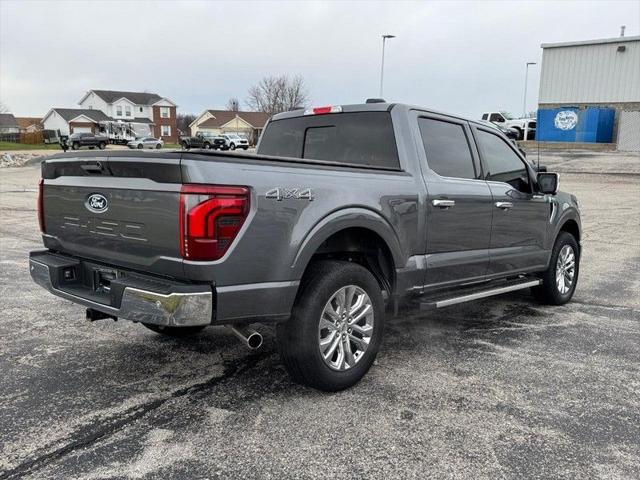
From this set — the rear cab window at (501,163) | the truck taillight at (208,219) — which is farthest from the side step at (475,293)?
the truck taillight at (208,219)

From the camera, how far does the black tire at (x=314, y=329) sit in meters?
3.45

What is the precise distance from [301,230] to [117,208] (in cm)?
108

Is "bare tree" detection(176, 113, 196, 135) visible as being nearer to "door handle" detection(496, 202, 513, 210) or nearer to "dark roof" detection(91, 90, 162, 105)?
"dark roof" detection(91, 90, 162, 105)

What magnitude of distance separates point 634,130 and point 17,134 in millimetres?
68711

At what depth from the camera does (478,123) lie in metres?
5.11

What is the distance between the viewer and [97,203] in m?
3.49

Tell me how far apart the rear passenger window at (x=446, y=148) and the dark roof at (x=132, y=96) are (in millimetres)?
86950

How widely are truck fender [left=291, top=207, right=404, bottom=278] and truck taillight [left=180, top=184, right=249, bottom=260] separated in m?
0.48

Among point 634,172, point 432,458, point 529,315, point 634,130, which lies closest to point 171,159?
point 432,458

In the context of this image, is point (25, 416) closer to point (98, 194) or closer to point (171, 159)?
point (98, 194)

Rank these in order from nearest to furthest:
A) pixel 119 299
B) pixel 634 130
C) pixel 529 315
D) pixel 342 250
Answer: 1. pixel 119 299
2. pixel 342 250
3. pixel 529 315
4. pixel 634 130

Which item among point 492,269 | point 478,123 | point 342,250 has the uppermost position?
point 478,123

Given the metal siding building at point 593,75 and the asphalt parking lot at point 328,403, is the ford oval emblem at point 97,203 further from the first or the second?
the metal siding building at point 593,75

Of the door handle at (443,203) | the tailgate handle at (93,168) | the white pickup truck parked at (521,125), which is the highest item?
the white pickup truck parked at (521,125)
